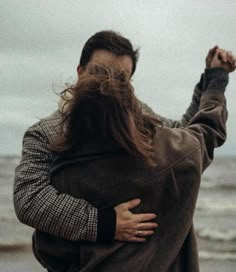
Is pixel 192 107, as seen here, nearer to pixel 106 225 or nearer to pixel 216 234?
pixel 106 225

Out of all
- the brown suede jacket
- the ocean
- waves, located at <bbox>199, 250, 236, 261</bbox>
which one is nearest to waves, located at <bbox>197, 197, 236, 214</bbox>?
the ocean

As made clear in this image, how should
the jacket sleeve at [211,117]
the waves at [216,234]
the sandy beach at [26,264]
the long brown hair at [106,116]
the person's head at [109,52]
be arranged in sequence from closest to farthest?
the long brown hair at [106,116] → the jacket sleeve at [211,117] → the person's head at [109,52] → the sandy beach at [26,264] → the waves at [216,234]

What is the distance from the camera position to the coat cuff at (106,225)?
6.18 feet

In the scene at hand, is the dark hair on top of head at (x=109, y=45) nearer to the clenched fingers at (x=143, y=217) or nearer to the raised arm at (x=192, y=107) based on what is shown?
the raised arm at (x=192, y=107)

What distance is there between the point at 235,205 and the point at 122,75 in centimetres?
1429

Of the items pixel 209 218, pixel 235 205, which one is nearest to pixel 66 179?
pixel 209 218

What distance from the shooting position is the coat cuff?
1883 millimetres

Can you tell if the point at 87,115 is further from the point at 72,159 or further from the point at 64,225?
the point at 64,225

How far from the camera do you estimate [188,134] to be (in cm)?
196

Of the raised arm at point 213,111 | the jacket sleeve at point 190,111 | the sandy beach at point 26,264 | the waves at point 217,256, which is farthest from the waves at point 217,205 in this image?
the raised arm at point 213,111

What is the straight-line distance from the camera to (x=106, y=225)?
1.89m

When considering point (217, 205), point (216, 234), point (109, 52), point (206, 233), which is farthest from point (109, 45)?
point (217, 205)

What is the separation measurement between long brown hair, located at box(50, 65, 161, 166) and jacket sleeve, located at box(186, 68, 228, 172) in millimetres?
169

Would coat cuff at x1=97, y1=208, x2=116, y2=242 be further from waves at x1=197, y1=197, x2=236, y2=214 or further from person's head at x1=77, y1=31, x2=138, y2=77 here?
waves at x1=197, y1=197, x2=236, y2=214
